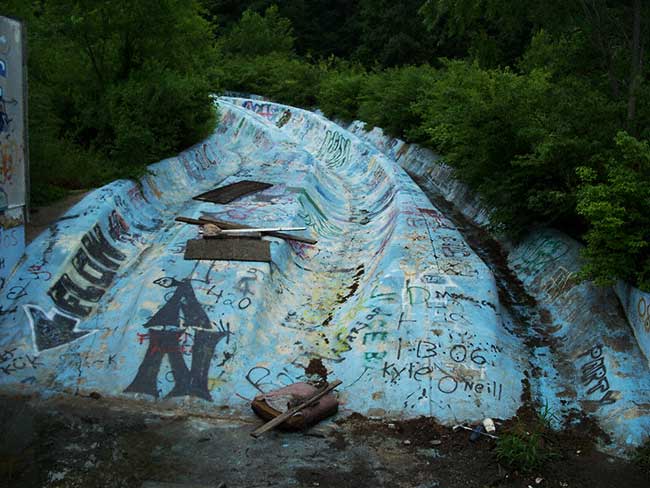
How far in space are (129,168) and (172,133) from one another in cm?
341

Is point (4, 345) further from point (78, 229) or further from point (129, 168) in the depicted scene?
point (129, 168)

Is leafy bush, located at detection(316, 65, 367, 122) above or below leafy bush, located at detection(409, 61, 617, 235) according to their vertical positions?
below

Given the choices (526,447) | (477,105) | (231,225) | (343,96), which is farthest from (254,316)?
(343,96)

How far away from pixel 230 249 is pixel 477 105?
5.52 m

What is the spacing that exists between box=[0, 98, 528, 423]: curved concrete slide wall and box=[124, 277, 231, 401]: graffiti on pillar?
2 cm

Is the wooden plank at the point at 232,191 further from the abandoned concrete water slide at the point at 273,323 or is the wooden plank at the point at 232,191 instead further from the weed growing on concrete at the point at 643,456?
the weed growing on concrete at the point at 643,456

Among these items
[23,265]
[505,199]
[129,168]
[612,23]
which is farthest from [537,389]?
[129,168]

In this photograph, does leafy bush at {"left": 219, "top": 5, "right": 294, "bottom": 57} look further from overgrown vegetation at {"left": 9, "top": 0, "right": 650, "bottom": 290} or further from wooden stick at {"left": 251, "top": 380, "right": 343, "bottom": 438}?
wooden stick at {"left": 251, "top": 380, "right": 343, "bottom": 438}

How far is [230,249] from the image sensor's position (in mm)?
10672

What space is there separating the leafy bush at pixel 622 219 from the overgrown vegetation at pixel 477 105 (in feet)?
0.07

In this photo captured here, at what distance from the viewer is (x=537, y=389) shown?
Answer: 810cm

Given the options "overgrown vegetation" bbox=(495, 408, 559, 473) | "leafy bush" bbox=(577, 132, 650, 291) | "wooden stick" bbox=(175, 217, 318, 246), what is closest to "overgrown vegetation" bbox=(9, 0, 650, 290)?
"leafy bush" bbox=(577, 132, 650, 291)

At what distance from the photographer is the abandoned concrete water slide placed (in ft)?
25.8

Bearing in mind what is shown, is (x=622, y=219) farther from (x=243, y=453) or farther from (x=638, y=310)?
(x=243, y=453)
